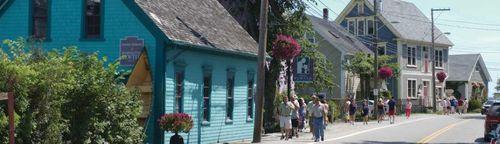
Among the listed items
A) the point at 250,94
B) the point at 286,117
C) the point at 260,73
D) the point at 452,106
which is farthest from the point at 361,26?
the point at 260,73

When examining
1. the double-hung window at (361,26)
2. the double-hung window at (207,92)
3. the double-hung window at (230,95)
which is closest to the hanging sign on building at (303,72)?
the double-hung window at (230,95)

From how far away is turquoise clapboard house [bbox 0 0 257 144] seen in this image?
18969mm

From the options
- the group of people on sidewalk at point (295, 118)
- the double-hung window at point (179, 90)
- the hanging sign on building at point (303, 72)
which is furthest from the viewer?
the hanging sign on building at point (303, 72)

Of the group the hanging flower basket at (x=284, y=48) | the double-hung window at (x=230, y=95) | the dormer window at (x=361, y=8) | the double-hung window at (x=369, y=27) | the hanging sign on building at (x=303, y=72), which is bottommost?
the double-hung window at (x=230, y=95)

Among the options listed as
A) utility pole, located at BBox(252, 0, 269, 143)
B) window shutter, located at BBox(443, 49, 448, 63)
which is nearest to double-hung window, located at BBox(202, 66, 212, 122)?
utility pole, located at BBox(252, 0, 269, 143)

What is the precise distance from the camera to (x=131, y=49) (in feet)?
63.4

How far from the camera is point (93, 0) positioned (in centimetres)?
2011

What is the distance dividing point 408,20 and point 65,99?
183 ft

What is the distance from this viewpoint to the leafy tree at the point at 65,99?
12.1m

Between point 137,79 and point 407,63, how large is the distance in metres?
46.4

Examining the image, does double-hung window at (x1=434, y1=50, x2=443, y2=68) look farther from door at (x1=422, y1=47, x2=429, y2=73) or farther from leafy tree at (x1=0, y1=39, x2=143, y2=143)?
leafy tree at (x1=0, y1=39, x2=143, y2=143)

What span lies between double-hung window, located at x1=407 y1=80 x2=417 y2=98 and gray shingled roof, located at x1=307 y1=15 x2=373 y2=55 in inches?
191

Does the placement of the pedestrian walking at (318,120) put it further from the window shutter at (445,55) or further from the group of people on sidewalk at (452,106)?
the window shutter at (445,55)

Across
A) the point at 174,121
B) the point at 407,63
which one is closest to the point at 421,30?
the point at 407,63
